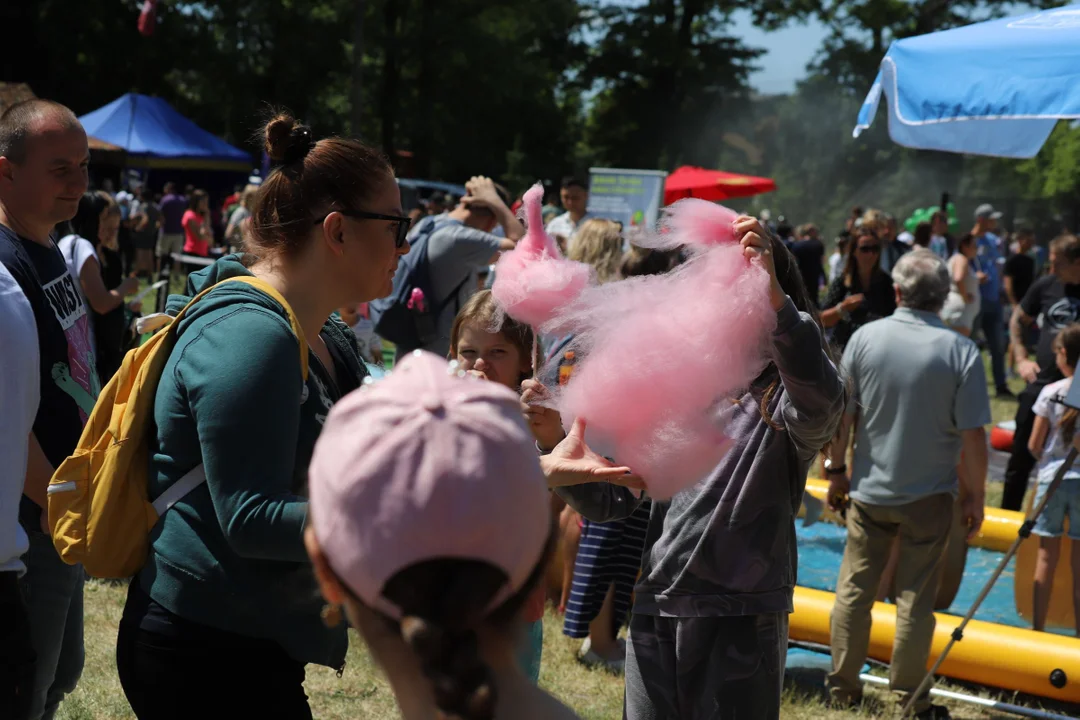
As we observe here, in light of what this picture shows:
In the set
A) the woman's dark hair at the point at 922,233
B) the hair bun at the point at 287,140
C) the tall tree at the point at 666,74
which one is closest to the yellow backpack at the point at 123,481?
→ the hair bun at the point at 287,140

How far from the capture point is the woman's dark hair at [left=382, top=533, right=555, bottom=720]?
1038 millimetres

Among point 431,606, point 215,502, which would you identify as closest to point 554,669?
point 215,502

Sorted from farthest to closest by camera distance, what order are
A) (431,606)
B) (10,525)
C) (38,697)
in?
(38,697)
(10,525)
(431,606)

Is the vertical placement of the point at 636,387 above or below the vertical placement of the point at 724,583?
above

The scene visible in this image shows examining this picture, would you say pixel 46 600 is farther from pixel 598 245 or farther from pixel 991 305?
pixel 991 305

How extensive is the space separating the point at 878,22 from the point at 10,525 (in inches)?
1604

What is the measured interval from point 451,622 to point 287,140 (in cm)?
111

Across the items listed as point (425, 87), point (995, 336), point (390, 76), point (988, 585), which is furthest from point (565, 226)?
point (425, 87)

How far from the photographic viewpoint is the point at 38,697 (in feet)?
7.68

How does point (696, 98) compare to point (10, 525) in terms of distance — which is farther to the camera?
point (696, 98)

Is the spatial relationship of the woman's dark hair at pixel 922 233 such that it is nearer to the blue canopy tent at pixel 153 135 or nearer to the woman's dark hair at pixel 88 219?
the woman's dark hair at pixel 88 219

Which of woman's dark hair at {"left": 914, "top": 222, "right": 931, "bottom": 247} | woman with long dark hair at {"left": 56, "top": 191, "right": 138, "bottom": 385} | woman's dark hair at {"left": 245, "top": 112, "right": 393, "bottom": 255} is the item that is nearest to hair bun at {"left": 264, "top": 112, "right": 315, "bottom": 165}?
woman's dark hair at {"left": 245, "top": 112, "right": 393, "bottom": 255}

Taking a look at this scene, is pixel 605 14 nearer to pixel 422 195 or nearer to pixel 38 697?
pixel 422 195

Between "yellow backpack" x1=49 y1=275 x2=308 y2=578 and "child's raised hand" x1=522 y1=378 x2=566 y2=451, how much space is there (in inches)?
26.9
